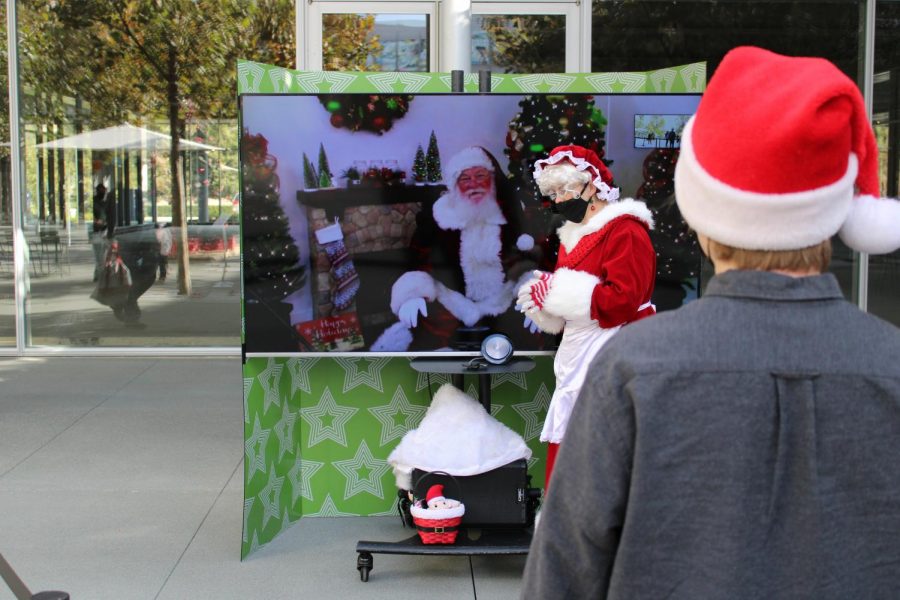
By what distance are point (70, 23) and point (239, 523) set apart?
224 inches

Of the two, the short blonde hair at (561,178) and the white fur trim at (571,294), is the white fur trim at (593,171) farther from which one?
the white fur trim at (571,294)

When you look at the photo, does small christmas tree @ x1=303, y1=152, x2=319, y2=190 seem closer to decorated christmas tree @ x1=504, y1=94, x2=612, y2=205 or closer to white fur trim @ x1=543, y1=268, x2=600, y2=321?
decorated christmas tree @ x1=504, y1=94, x2=612, y2=205

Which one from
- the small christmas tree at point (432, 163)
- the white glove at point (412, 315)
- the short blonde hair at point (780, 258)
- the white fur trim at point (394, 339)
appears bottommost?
the white fur trim at point (394, 339)

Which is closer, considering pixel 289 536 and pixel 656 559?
pixel 656 559

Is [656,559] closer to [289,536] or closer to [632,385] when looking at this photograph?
[632,385]

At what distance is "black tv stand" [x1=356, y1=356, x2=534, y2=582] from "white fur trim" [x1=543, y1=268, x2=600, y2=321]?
16.6 inches

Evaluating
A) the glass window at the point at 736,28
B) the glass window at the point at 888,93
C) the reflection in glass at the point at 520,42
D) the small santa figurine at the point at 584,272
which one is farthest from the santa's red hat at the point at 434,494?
the glass window at the point at 888,93

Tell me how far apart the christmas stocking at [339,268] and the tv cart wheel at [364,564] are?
954 millimetres

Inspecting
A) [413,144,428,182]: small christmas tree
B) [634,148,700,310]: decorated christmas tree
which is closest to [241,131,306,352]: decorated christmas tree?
[413,144,428,182]: small christmas tree

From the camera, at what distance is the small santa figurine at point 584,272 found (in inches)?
141

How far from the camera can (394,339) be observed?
420cm

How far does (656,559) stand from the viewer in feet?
4.41

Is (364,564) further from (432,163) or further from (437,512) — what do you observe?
(432,163)

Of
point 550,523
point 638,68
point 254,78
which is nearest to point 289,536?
point 254,78
